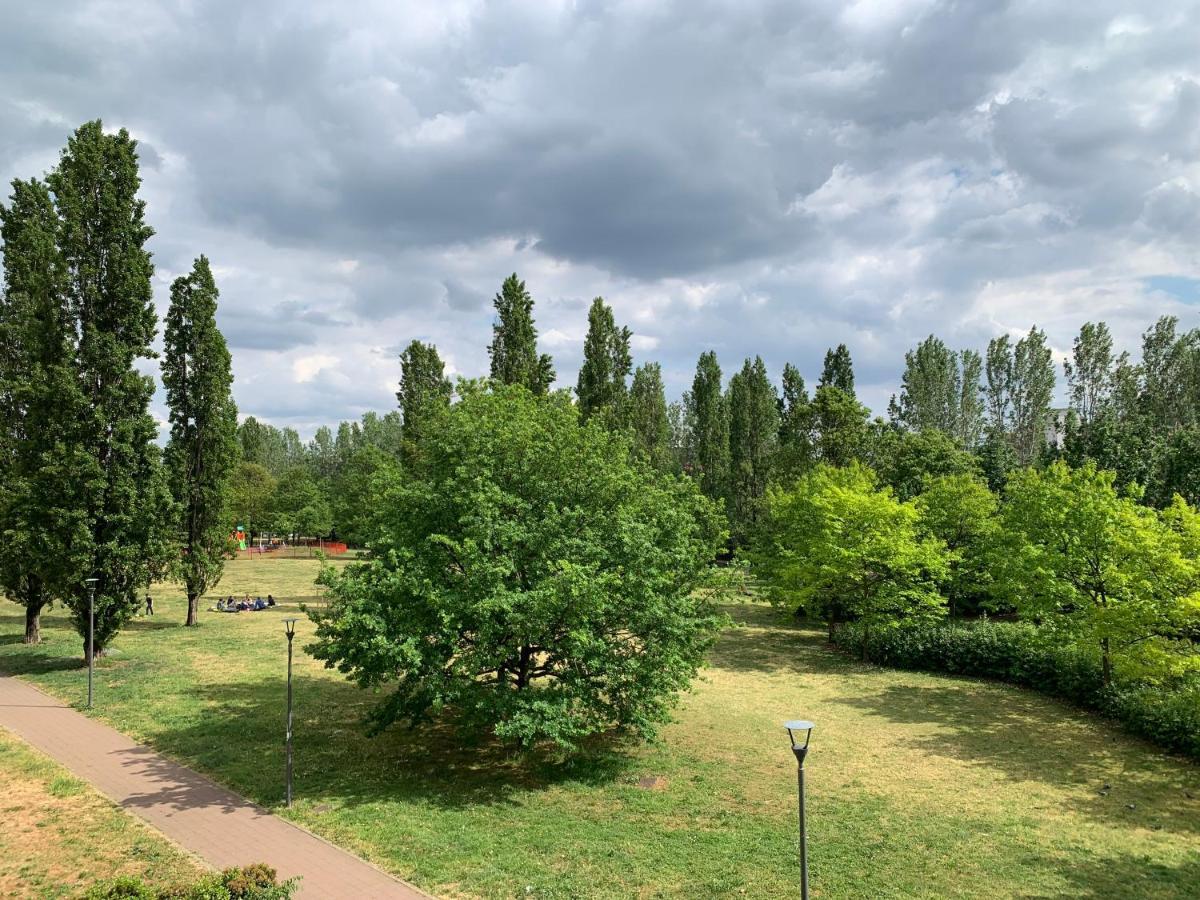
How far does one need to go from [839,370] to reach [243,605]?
167 ft

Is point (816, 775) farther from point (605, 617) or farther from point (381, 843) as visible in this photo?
point (381, 843)

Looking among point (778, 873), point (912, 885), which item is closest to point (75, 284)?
point (778, 873)

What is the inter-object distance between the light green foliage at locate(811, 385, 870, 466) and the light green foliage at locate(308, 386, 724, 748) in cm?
3038

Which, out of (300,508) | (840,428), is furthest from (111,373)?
(300,508)

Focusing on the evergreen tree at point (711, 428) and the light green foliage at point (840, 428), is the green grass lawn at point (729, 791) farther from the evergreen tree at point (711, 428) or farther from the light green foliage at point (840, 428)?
the evergreen tree at point (711, 428)

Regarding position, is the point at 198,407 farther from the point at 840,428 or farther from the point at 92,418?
the point at 840,428

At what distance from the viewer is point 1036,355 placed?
279 ft

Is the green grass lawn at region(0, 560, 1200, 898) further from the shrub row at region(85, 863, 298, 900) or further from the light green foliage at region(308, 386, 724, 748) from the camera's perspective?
the shrub row at region(85, 863, 298, 900)

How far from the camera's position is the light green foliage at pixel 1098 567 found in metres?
19.4

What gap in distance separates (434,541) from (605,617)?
435 cm

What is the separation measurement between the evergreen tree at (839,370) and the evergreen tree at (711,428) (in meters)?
13.4

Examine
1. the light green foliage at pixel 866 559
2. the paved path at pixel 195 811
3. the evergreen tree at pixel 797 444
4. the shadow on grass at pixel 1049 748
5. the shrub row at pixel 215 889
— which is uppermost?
the evergreen tree at pixel 797 444

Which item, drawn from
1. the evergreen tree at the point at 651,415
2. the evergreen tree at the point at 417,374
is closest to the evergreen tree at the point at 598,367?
the evergreen tree at the point at 651,415

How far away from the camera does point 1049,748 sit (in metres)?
19.8
